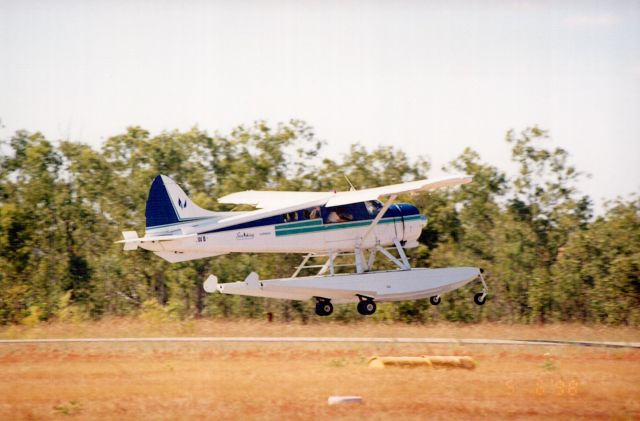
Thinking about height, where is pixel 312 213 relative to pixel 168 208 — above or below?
below

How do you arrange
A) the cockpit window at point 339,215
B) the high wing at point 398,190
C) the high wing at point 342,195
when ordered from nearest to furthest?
the high wing at point 398,190
the high wing at point 342,195
the cockpit window at point 339,215

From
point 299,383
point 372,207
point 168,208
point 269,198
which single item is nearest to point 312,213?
point 372,207

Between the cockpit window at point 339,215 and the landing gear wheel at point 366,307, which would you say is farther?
the cockpit window at point 339,215

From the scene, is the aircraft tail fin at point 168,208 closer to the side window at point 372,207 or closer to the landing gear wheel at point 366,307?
the side window at point 372,207

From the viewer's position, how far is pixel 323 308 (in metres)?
24.9

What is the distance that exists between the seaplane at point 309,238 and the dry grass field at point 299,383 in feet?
7.33

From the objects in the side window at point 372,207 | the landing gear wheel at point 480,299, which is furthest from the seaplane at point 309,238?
the landing gear wheel at point 480,299

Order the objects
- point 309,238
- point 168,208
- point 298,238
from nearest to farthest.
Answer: point 168,208
point 298,238
point 309,238

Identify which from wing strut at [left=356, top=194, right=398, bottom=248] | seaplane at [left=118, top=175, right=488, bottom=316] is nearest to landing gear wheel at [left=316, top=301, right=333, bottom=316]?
seaplane at [left=118, top=175, right=488, bottom=316]

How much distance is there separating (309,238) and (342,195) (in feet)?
4.91

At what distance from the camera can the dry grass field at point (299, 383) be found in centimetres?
1593

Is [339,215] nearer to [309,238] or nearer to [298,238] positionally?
[309,238]

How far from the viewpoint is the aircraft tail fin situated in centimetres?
2436

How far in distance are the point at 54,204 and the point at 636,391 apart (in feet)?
101
